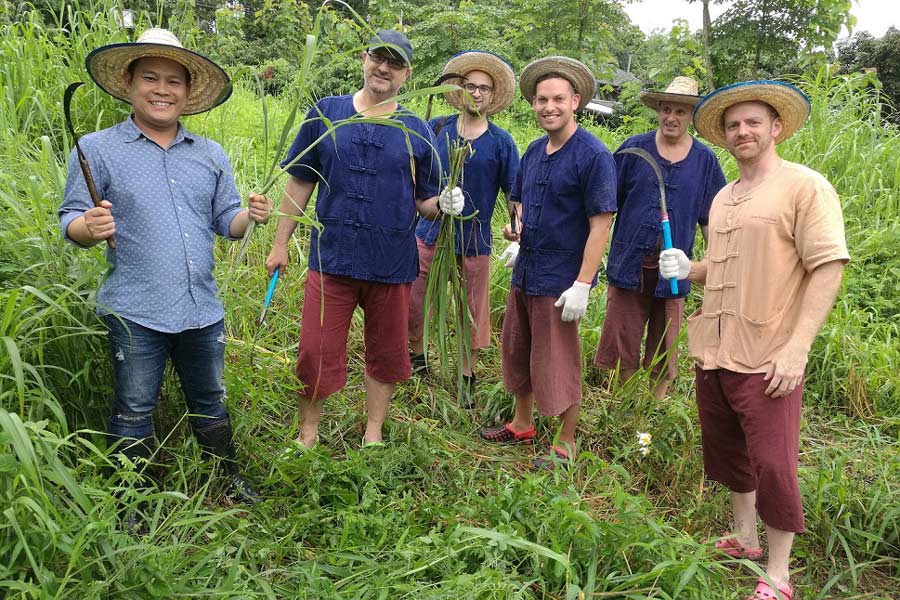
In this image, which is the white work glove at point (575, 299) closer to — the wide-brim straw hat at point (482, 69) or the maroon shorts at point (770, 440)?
the maroon shorts at point (770, 440)

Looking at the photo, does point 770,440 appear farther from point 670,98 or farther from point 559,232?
point 670,98

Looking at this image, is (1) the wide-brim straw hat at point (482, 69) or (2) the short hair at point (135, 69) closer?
(2) the short hair at point (135, 69)

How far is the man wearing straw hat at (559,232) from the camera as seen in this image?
2.89 m

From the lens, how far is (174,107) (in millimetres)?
2262

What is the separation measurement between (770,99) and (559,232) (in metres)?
1.04

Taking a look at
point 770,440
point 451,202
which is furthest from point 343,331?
point 770,440

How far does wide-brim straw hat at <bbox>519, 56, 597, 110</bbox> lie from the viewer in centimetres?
299

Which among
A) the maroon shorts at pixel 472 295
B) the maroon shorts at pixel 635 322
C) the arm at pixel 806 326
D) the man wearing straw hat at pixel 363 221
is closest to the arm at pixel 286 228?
the man wearing straw hat at pixel 363 221

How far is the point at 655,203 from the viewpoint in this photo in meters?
3.36

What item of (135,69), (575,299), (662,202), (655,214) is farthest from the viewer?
(655,214)

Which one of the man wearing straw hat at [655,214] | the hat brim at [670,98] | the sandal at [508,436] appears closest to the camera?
the hat brim at [670,98]

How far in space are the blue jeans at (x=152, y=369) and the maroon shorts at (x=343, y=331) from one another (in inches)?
20.1

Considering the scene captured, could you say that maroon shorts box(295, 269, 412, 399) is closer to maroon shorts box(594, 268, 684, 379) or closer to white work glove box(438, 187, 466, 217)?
white work glove box(438, 187, 466, 217)

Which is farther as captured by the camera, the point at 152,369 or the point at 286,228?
the point at 286,228
